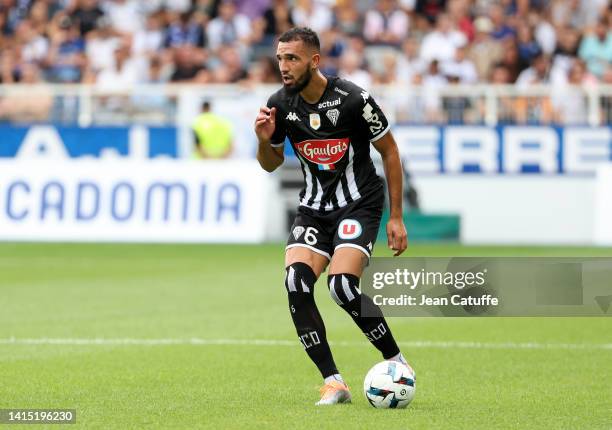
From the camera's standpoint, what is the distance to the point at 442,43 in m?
25.8

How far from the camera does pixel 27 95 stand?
25188 millimetres

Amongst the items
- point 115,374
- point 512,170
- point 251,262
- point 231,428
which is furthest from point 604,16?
point 231,428

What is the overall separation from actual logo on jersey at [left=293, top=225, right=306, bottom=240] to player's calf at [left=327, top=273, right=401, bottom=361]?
14.5 inches

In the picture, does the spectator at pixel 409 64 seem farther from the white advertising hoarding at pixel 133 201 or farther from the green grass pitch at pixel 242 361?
the green grass pitch at pixel 242 361

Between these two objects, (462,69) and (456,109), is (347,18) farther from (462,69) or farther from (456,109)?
(456,109)

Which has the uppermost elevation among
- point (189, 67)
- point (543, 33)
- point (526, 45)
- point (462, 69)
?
point (543, 33)

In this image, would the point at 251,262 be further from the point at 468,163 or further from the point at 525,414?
the point at 525,414

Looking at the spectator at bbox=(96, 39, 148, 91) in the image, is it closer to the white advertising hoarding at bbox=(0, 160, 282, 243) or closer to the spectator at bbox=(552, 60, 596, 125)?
the white advertising hoarding at bbox=(0, 160, 282, 243)

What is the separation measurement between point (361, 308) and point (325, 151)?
0.98 metres

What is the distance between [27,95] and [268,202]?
528 cm

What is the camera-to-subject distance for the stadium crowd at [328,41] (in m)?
25.0

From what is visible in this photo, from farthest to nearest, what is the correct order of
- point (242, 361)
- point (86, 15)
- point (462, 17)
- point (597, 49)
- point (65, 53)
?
point (86, 15)
point (65, 53)
point (462, 17)
point (597, 49)
point (242, 361)

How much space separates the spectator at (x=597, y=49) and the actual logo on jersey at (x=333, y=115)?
56.7 ft

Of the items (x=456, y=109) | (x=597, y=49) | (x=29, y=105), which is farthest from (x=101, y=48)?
(x=597, y=49)
